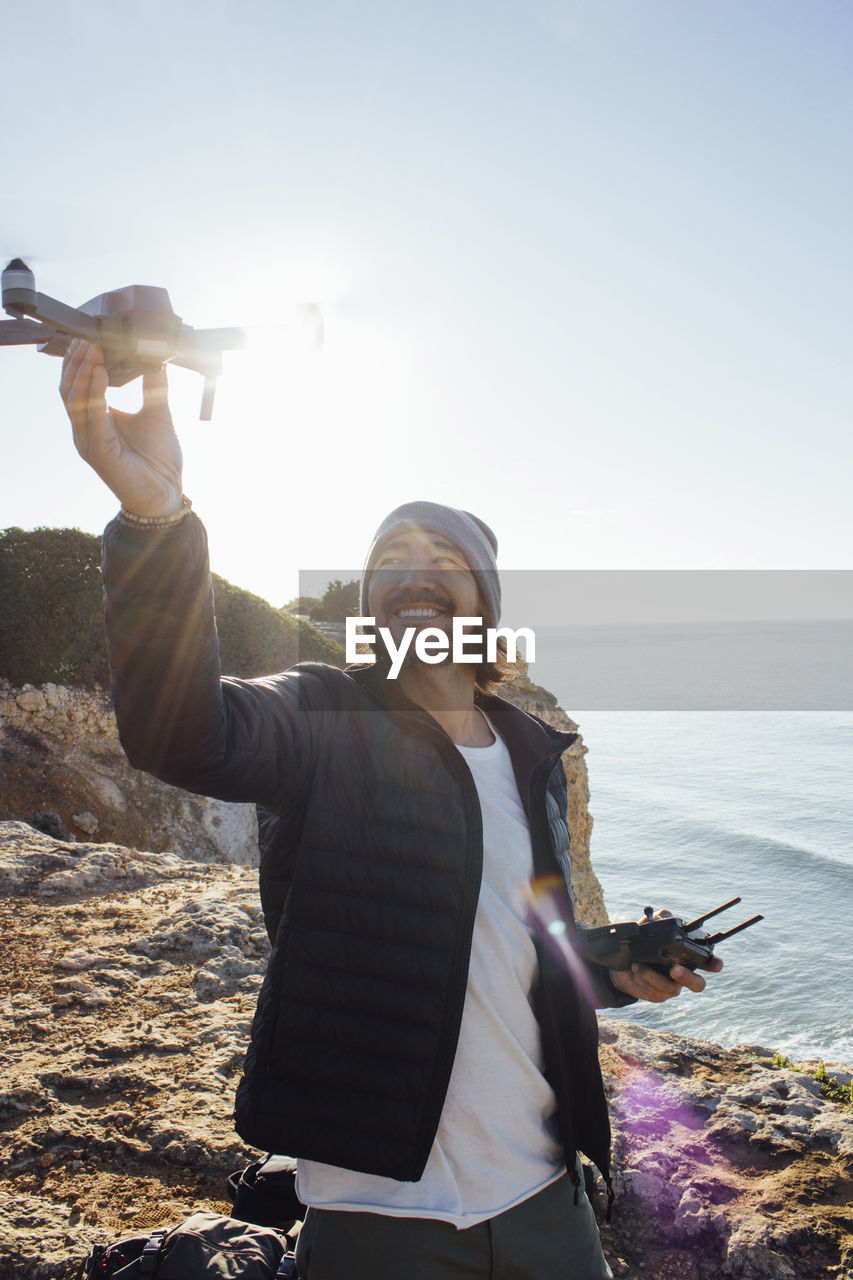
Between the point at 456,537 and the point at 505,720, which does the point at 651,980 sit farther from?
the point at 456,537

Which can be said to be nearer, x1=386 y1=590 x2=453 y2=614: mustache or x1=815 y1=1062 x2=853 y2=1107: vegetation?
x1=386 y1=590 x2=453 y2=614: mustache

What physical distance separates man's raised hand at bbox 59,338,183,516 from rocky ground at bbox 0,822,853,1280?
71.9 inches

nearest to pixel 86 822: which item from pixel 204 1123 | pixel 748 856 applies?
pixel 204 1123

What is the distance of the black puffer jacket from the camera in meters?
1.69

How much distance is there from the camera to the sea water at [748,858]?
1631 centimetres

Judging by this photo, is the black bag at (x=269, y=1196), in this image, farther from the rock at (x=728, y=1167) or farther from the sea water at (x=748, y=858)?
the sea water at (x=748, y=858)

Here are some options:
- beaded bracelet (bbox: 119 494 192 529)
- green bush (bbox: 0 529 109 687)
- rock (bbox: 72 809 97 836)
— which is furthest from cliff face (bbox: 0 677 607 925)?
beaded bracelet (bbox: 119 494 192 529)

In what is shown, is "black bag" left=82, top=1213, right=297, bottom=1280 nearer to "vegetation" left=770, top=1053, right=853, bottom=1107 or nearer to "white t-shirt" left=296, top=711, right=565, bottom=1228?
"white t-shirt" left=296, top=711, right=565, bottom=1228

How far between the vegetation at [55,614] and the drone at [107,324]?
1298 centimetres

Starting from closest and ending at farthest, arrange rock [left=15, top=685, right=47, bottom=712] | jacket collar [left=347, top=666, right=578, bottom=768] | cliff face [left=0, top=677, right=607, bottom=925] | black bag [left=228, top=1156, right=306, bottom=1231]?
jacket collar [left=347, top=666, right=578, bottom=768] → black bag [left=228, top=1156, right=306, bottom=1231] → cliff face [left=0, top=677, right=607, bottom=925] → rock [left=15, top=685, right=47, bottom=712]

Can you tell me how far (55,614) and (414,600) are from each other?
14131mm

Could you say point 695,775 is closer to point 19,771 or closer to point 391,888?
point 19,771

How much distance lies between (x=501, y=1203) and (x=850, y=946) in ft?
69.7

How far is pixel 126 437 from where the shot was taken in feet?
5.44
